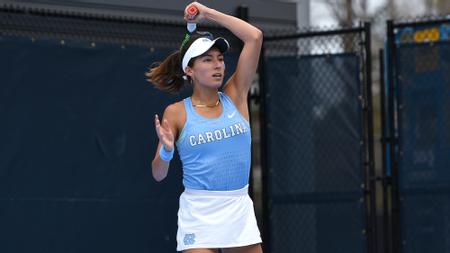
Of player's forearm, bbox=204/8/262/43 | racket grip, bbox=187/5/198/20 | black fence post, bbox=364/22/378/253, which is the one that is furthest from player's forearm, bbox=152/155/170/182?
black fence post, bbox=364/22/378/253

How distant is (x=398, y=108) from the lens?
8836mm

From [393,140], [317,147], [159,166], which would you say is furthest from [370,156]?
[159,166]

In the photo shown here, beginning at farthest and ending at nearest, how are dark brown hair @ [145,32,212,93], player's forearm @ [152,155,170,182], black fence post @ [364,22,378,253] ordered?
1. black fence post @ [364,22,378,253]
2. dark brown hair @ [145,32,212,93]
3. player's forearm @ [152,155,170,182]

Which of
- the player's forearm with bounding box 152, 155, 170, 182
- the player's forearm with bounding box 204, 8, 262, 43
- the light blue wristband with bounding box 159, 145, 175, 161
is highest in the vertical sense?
the player's forearm with bounding box 204, 8, 262, 43

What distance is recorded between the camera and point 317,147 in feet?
29.9

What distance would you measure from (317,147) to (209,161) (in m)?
2.93

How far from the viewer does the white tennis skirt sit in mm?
6246

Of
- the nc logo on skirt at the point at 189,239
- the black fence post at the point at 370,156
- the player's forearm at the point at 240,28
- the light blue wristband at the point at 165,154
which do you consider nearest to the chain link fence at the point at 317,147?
the black fence post at the point at 370,156

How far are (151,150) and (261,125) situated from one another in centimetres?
126

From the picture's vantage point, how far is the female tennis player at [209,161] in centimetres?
626

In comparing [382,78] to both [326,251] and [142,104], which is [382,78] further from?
[142,104]

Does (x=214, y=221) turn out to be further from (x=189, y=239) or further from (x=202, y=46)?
(x=202, y=46)

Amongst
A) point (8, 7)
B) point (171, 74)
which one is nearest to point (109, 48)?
point (8, 7)

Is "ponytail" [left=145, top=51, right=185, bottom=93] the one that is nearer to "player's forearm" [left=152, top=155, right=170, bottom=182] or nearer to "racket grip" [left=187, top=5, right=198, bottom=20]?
"racket grip" [left=187, top=5, right=198, bottom=20]
